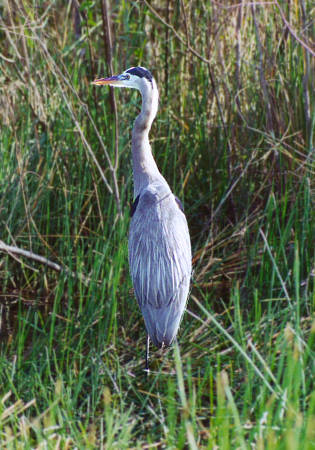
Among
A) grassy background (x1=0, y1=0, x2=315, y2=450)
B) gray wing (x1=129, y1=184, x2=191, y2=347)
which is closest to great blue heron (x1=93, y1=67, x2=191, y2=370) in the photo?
gray wing (x1=129, y1=184, x2=191, y2=347)

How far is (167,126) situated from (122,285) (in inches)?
44.6

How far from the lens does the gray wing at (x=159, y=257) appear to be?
311 centimetres

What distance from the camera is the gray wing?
10.2 feet

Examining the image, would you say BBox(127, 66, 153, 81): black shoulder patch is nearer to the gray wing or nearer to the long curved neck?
the long curved neck

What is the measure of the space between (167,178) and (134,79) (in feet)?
3.16

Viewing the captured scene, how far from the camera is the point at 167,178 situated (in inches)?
167

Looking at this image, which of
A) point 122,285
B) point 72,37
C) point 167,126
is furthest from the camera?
Answer: point 72,37

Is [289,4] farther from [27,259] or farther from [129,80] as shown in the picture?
[27,259]

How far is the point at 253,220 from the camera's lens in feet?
13.3

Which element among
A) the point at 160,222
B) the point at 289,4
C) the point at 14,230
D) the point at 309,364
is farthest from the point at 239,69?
the point at 309,364

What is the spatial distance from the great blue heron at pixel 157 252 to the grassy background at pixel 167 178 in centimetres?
13

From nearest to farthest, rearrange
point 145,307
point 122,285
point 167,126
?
point 145,307
point 122,285
point 167,126

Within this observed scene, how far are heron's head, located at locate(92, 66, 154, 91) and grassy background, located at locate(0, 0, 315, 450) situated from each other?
10.3 inches

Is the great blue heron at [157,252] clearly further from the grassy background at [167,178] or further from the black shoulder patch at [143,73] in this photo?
the grassy background at [167,178]
